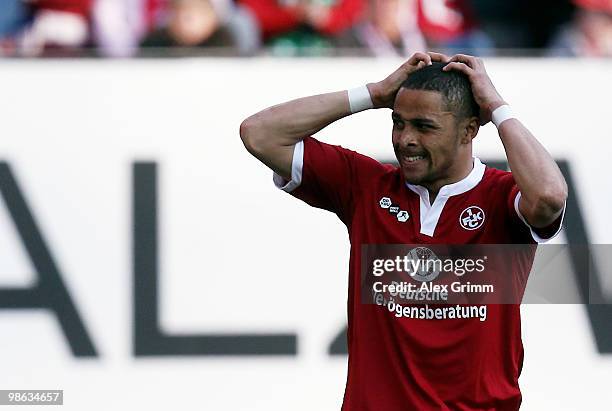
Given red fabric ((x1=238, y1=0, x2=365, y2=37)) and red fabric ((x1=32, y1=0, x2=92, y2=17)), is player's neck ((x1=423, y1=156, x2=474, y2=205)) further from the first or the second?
red fabric ((x1=32, y1=0, x2=92, y2=17))

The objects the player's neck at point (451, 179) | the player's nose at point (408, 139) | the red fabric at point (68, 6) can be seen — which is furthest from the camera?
the red fabric at point (68, 6)

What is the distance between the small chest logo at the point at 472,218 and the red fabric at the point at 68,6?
392 cm

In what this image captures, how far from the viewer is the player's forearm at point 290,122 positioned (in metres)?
2.98

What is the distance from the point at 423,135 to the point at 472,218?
27 cm

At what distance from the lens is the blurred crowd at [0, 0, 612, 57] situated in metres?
5.97

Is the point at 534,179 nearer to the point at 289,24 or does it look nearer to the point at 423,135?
the point at 423,135

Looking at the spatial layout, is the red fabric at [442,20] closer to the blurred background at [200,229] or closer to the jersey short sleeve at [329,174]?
the blurred background at [200,229]

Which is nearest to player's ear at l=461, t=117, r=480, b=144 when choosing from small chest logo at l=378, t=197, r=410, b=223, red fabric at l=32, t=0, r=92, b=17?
small chest logo at l=378, t=197, r=410, b=223

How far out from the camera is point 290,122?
117 inches

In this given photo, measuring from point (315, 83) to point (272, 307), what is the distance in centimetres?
99

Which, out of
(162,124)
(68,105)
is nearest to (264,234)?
(162,124)

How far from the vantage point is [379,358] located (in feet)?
9.22

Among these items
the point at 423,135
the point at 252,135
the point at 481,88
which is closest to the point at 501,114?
the point at 481,88

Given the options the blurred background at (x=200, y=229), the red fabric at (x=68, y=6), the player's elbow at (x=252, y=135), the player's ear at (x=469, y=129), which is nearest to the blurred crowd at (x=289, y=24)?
the red fabric at (x=68, y=6)
